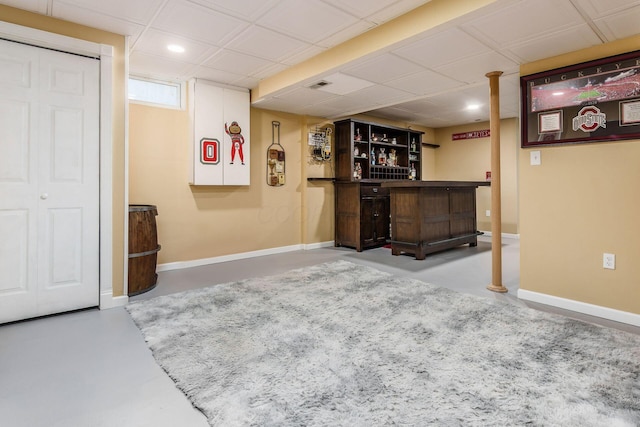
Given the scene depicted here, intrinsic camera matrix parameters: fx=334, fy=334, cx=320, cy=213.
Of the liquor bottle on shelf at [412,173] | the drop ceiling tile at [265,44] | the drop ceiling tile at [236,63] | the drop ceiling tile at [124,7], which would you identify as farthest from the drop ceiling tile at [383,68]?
the liquor bottle on shelf at [412,173]

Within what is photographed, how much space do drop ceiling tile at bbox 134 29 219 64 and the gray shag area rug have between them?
2.53m

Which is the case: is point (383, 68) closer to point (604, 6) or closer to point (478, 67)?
point (478, 67)

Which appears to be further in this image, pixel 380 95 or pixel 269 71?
pixel 380 95

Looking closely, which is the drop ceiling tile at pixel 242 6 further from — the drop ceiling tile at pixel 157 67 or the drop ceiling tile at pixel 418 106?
the drop ceiling tile at pixel 418 106

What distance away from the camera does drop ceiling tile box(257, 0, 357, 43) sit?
106 inches

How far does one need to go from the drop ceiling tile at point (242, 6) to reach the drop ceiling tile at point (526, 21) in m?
1.62

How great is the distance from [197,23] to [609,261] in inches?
160

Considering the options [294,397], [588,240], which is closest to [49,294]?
[294,397]

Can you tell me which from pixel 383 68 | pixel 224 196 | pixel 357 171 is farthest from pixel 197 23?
pixel 357 171

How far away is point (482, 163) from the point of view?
7512 millimetres

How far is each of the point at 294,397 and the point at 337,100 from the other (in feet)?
13.8

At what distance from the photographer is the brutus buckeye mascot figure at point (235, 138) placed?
479cm

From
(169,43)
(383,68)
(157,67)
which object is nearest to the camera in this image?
(169,43)

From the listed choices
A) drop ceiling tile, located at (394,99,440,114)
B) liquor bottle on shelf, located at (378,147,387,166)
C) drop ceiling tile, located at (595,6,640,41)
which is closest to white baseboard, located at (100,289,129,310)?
drop ceiling tile, located at (595,6,640,41)
